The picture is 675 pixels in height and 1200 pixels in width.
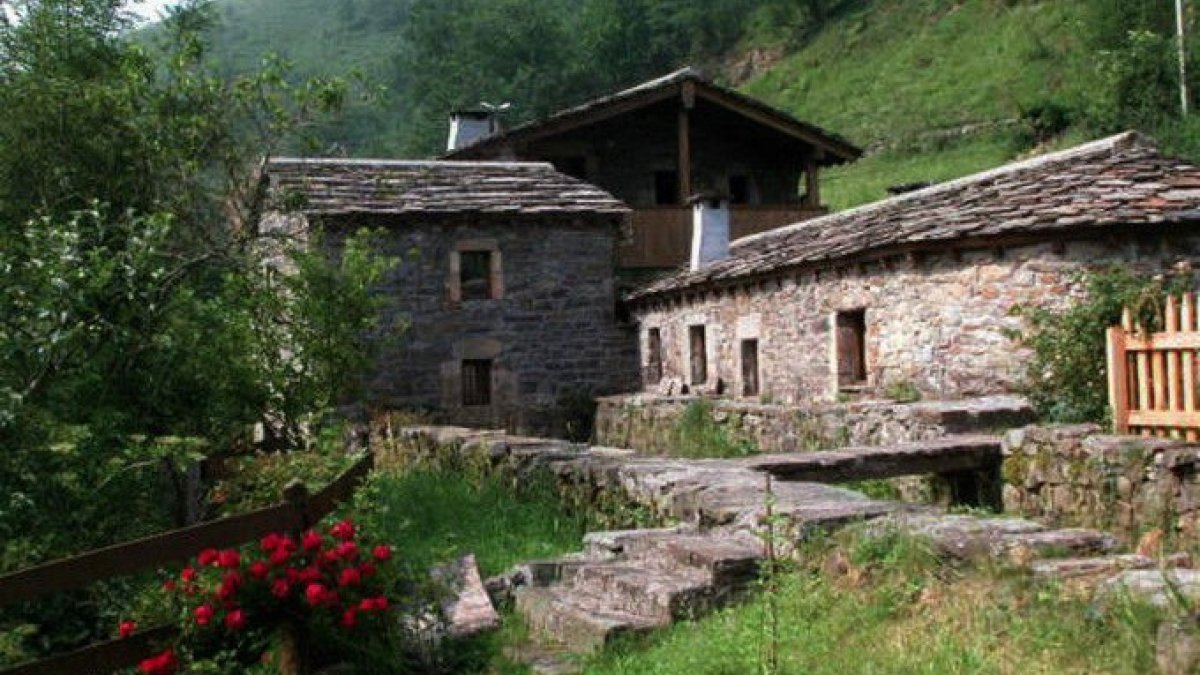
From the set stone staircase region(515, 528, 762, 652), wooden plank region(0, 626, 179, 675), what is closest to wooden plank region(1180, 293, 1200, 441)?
stone staircase region(515, 528, 762, 652)

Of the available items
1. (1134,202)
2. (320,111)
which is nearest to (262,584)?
(320,111)

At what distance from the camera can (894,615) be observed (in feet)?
13.8

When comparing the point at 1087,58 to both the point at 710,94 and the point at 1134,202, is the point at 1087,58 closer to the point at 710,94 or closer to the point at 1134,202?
the point at 710,94

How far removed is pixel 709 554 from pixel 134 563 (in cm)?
243

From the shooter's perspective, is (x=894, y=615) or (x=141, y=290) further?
(x=141, y=290)

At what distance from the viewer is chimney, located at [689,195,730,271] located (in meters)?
17.8

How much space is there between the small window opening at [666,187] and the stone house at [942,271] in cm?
732

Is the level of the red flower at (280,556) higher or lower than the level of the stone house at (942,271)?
lower

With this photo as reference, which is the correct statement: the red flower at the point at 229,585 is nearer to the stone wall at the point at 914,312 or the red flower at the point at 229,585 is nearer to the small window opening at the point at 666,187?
the stone wall at the point at 914,312

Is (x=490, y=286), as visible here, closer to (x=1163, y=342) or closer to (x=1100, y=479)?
(x=1163, y=342)

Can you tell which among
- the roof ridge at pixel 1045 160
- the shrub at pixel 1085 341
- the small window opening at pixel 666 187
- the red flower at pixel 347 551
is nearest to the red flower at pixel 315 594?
the red flower at pixel 347 551

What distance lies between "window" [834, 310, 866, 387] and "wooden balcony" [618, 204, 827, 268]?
24.8ft

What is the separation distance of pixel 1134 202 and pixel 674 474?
576 cm

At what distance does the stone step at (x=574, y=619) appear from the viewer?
15.9 ft
